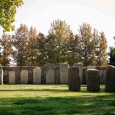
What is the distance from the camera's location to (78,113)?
12.5m

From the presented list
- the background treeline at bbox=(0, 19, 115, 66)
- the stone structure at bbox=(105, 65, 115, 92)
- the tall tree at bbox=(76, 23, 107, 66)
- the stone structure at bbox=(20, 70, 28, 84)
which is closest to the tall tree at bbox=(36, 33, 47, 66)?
the background treeline at bbox=(0, 19, 115, 66)

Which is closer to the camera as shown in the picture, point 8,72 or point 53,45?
point 8,72

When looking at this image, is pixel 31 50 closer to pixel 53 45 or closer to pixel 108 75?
pixel 53 45

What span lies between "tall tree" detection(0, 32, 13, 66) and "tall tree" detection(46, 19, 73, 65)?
7.07 m

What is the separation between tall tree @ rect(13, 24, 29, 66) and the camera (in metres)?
68.9

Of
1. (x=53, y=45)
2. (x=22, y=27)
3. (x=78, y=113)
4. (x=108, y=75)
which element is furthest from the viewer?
(x=22, y=27)

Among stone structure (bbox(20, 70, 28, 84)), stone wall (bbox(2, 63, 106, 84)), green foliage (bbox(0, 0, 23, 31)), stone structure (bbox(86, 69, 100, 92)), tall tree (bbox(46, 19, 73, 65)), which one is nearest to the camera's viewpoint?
stone structure (bbox(86, 69, 100, 92))

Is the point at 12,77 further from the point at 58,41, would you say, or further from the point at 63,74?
the point at 58,41

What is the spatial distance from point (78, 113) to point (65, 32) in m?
57.9

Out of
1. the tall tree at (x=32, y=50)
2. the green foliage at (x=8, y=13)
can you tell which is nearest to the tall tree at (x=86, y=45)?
the tall tree at (x=32, y=50)

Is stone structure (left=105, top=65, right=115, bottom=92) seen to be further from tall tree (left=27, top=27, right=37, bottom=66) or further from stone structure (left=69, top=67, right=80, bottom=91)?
tall tree (left=27, top=27, right=37, bottom=66)

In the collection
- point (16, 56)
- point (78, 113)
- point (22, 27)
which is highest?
point (22, 27)

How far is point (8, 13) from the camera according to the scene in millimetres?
33594

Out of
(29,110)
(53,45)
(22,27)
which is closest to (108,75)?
(29,110)
